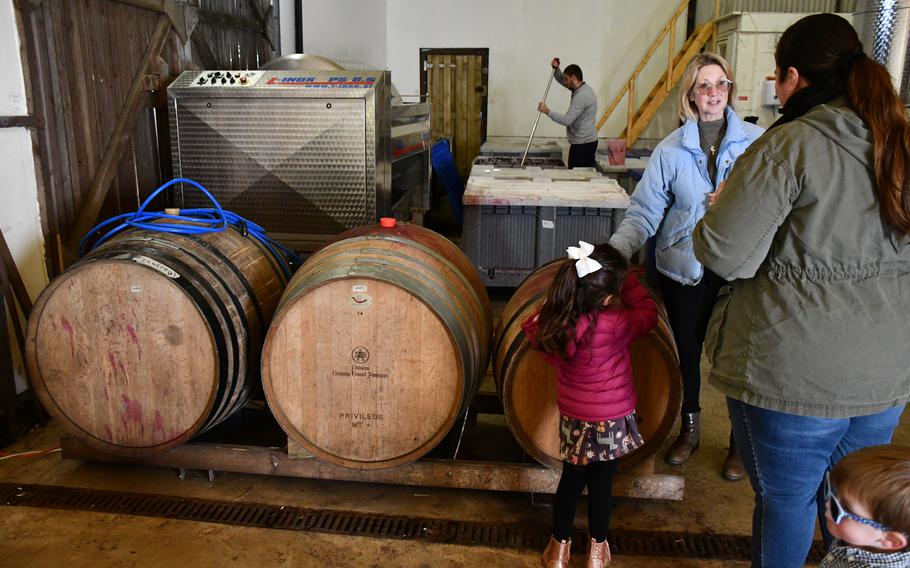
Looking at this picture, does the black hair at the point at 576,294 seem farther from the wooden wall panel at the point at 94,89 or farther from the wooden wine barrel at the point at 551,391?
the wooden wall panel at the point at 94,89

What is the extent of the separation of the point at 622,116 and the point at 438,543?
1076cm

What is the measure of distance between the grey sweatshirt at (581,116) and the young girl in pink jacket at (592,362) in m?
5.93

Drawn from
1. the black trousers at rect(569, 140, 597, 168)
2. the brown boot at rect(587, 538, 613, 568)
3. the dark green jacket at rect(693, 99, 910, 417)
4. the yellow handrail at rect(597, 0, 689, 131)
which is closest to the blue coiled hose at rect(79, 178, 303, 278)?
the brown boot at rect(587, 538, 613, 568)

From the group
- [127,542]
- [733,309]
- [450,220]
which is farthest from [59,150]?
[450,220]

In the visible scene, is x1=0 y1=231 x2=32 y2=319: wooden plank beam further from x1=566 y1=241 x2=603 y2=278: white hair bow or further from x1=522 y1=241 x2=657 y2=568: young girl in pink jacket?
x1=566 y1=241 x2=603 y2=278: white hair bow

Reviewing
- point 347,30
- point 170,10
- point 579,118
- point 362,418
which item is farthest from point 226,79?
point 347,30

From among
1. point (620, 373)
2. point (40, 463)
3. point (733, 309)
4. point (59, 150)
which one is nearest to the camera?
point (733, 309)

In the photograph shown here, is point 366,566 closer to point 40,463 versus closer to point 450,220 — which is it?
point 40,463

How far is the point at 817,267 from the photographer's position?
5.98 ft

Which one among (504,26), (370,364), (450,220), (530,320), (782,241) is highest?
(504,26)

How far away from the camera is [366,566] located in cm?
275

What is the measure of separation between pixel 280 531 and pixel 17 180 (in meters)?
2.25

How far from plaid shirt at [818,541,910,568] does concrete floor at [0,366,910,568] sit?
135cm

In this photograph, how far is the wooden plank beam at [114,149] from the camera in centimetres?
420
